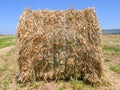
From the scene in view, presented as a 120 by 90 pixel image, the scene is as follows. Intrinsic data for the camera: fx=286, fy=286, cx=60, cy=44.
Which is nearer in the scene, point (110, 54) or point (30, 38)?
point (30, 38)

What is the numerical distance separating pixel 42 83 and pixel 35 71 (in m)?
0.41

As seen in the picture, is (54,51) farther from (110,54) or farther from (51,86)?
(110,54)

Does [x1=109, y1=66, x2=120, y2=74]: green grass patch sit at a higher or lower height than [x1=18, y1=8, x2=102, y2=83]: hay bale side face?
lower

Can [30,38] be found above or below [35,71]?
above

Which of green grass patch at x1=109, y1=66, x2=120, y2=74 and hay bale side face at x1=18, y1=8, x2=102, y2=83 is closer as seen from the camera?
hay bale side face at x1=18, y1=8, x2=102, y2=83

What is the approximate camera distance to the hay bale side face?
7922 millimetres

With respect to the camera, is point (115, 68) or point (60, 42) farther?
point (115, 68)

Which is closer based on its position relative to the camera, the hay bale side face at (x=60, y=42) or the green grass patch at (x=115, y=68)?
the hay bale side face at (x=60, y=42)

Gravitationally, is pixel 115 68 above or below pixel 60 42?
below

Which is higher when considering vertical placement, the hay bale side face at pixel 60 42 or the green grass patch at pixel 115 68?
the hay bale side face at pixel 60 42

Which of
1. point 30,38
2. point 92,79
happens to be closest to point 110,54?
point 92,79

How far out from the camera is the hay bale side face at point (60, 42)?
7922mm

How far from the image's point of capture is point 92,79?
26.8 ft

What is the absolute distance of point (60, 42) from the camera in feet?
26.1
